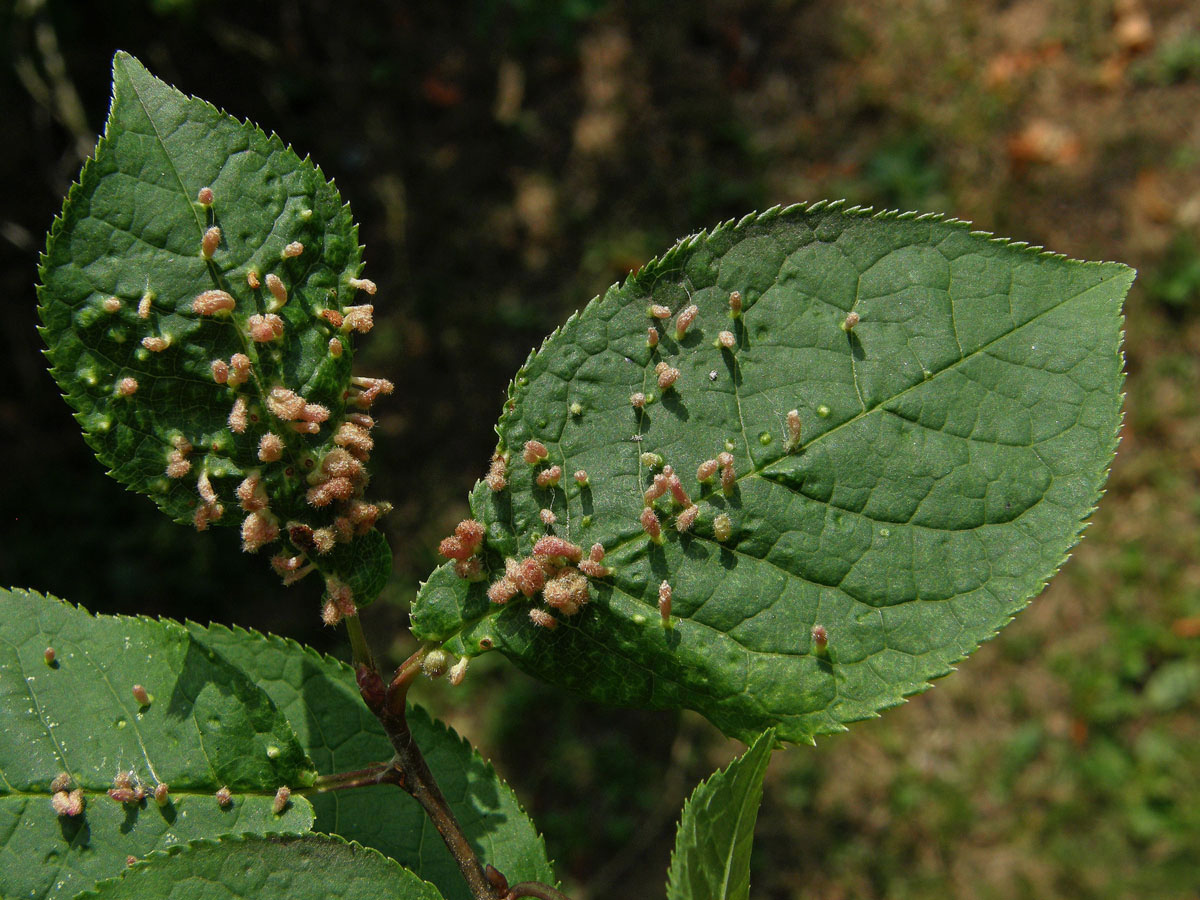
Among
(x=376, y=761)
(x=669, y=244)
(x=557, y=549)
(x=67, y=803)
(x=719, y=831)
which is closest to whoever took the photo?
(x=719, y=831)

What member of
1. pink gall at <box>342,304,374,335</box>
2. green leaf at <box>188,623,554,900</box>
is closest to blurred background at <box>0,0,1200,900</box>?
green leaf at <box>188,623,554,900</box>

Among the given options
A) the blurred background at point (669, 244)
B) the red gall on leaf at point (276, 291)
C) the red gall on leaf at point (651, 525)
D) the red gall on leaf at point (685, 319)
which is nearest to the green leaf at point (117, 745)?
the red gall on leaf at point (276, 291)

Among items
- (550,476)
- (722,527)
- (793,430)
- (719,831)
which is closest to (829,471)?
(793,430)

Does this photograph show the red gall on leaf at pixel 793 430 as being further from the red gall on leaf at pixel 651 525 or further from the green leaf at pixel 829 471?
the red gall on leaf at pixel 651 525

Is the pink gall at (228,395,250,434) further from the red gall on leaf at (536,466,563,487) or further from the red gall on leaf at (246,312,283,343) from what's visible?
the red gall on leaf at (536,466,563,487)

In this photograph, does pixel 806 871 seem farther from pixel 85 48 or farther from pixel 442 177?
pixel 85 48

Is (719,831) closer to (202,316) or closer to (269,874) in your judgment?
(269,874)

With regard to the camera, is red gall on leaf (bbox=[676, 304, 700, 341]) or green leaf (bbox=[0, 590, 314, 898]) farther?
red gall on leaf (bbox=[676, 304, 700, 341])
